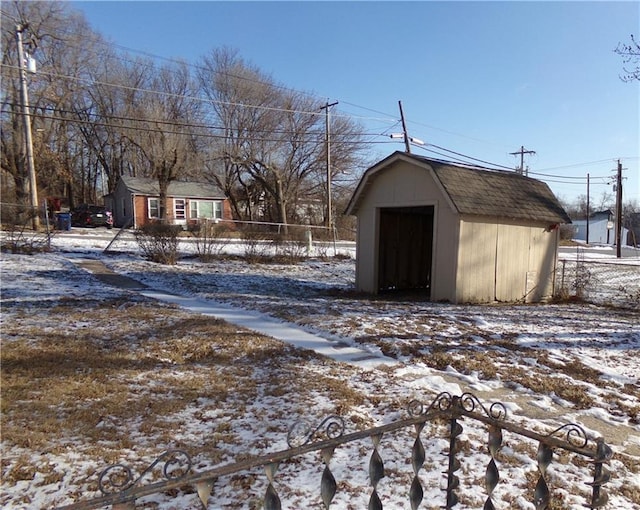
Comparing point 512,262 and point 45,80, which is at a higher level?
point 45,80

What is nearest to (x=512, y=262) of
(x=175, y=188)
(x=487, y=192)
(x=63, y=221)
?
(x=487, y=192)

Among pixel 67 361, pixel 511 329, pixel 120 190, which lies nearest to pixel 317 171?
pixel 120 190

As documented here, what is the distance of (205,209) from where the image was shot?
33875 millimetres

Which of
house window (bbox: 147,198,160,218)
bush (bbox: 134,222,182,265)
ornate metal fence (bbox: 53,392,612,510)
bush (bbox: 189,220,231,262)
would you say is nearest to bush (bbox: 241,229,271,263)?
bush (bbox: 189,220,231,262)

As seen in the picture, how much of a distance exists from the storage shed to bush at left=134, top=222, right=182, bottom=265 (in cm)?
647

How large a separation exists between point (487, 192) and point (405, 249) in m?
2.98

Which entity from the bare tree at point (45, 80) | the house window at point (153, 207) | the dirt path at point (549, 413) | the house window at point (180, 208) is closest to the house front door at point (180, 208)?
the house window at point (180, 208)

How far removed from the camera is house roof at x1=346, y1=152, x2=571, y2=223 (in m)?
9.10

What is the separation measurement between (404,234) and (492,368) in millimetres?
7291

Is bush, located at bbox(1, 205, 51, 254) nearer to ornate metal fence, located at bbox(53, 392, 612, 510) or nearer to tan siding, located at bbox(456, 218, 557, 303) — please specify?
tan siding, located at bbox(456, 218, 557, 303)

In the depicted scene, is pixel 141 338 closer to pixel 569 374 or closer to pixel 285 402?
pixel 285 402

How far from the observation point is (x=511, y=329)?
687cm

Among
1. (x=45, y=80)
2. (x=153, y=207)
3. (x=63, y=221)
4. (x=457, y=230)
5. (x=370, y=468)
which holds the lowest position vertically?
(x=370, y=468)

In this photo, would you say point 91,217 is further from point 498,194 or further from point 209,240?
point 498,194
